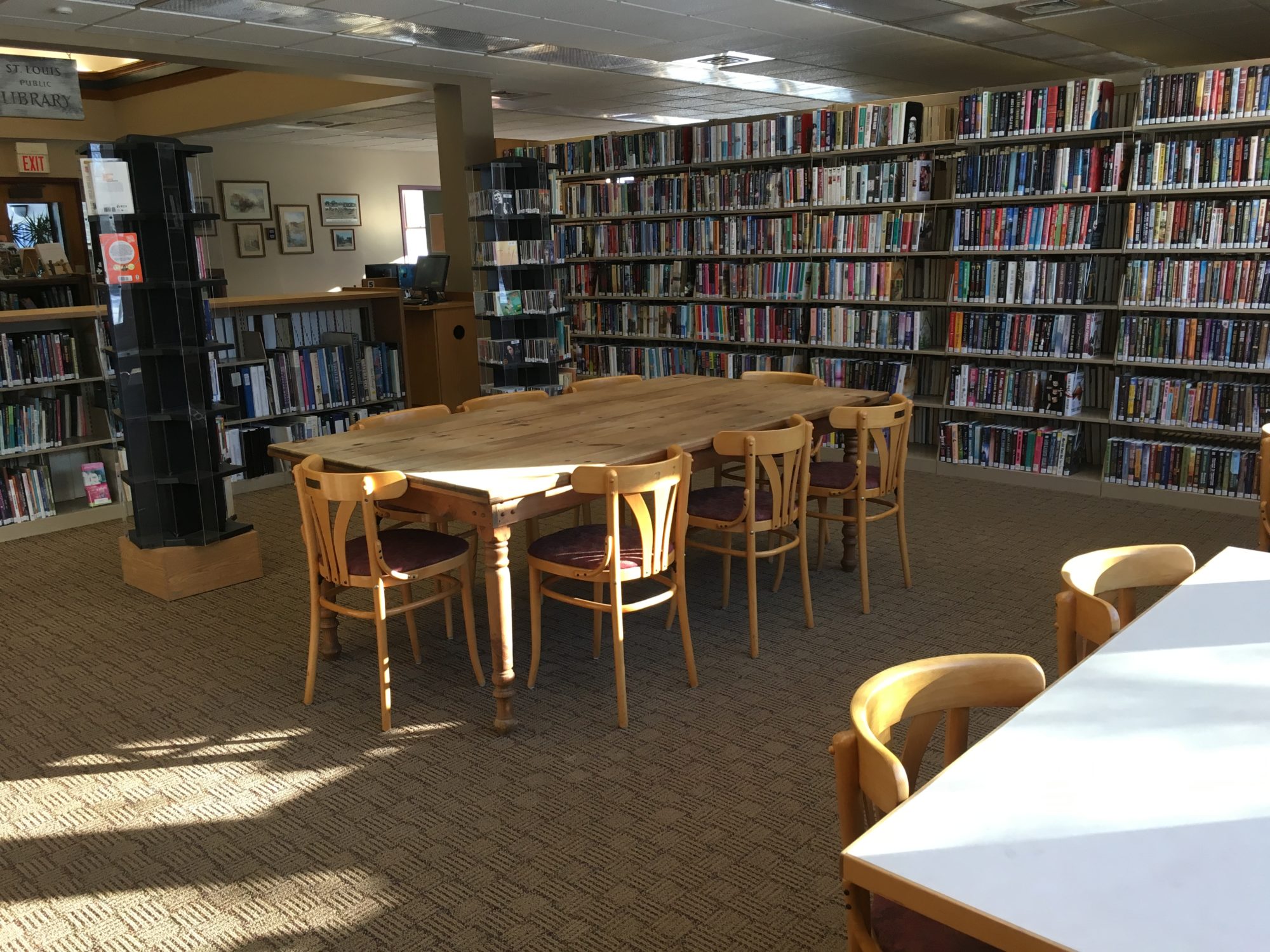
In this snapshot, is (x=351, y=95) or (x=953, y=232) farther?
(x=351, y=95)

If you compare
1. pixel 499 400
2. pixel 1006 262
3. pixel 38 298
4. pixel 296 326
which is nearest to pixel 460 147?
pixel 296 326

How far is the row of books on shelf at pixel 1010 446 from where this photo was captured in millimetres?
5988

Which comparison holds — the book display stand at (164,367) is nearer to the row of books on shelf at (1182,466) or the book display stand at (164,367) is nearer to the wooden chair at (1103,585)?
the wooden chair at (1103,585)

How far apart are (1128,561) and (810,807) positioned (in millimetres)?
1064

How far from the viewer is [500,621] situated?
10.5 ft

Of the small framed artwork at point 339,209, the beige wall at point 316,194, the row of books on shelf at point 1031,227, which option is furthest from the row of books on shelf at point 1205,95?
the small framed artwork at point 339,209

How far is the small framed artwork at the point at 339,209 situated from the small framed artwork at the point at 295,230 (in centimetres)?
23

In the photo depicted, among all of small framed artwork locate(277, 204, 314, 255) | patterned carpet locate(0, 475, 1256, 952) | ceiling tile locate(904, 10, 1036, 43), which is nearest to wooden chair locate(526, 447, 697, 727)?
patterned carpet locate(0, 475, 1256, 952)

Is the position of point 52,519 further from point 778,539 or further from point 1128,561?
point 1128,561

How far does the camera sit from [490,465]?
11.1 feet

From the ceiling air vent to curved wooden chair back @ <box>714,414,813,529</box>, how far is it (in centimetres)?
395

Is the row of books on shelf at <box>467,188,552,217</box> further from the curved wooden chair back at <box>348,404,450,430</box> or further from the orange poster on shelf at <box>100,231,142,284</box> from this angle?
the orange poster on shelf at <box>100,231,142,284</box>

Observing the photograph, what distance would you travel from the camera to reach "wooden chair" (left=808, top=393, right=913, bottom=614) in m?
4.09

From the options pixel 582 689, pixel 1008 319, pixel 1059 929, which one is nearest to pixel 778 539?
pixel 582 689
